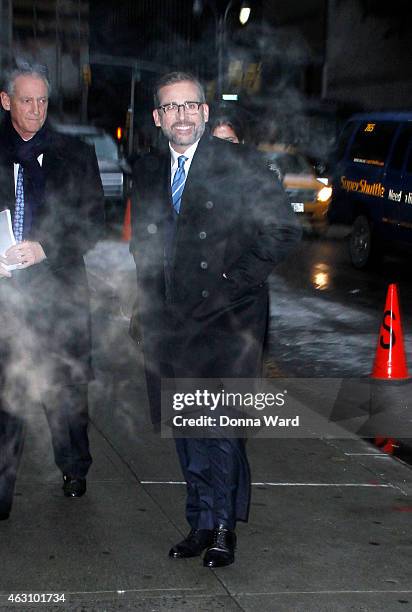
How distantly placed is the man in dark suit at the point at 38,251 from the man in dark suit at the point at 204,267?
0.45 m

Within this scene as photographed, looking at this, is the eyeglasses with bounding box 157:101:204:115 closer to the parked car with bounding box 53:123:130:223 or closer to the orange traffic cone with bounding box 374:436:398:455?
the orange traffic cone with bounding box 374:436:398:455

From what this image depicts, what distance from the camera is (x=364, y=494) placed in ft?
16.3

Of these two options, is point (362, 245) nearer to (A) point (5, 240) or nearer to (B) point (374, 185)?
(B) point (374, 185)

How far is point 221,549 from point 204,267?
97 cm

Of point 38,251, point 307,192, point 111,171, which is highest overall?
point 38,251

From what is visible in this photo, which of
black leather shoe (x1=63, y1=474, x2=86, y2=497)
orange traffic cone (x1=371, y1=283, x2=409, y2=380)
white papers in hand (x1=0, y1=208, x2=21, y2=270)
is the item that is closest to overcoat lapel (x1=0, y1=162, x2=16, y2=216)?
white papers in hand (x1=0, y1=208, x2=21, y2=270)

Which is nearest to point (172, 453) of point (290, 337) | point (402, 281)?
point (290, 337)

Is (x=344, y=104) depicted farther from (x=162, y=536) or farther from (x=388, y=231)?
(x=162, y=536)

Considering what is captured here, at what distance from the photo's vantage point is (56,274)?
4.54 m

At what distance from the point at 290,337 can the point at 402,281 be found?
4.35 meters

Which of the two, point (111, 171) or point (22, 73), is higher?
point (22, 73)

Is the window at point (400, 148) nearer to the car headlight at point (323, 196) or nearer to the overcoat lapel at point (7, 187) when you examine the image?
the car headlight at point (323, 196)

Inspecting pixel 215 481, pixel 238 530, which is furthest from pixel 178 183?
pixel 238 530

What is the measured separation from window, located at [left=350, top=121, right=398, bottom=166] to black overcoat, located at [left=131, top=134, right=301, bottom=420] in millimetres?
9805
